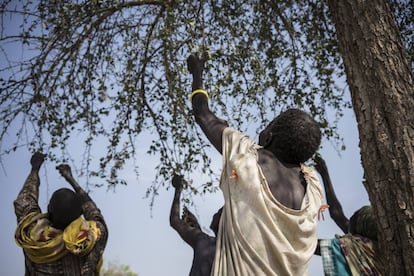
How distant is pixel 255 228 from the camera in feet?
7.75

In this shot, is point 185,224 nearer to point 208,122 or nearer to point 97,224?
point 97,224

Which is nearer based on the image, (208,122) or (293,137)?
(293,137)

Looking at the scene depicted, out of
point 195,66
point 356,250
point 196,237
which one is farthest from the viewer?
point 196,237

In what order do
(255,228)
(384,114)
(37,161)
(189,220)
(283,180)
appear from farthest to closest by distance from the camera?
(189,220) < (37,161) < (384,114) < (283,180) < (255,228)

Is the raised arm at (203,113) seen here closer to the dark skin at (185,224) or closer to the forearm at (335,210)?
the dark skin at (185,224)

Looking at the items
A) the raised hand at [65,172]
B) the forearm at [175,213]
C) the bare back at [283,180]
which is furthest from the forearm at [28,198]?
the bare back at [283,180]

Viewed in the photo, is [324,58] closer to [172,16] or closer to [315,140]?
[172,16]

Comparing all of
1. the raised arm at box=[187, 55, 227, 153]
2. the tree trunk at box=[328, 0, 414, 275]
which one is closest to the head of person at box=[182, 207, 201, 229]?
the tree trunk at box=[328, 0, 414, 275]

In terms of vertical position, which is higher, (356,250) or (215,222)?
(215,222)

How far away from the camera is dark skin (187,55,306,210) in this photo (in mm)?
2490

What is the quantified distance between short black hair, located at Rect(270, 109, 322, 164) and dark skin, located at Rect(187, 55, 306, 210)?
3cm

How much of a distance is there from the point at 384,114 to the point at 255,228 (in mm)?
1520

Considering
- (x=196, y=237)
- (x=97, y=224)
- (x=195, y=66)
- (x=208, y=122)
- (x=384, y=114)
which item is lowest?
(x=196, y=237)

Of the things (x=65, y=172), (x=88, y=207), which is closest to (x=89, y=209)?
(x=88, y=207)
